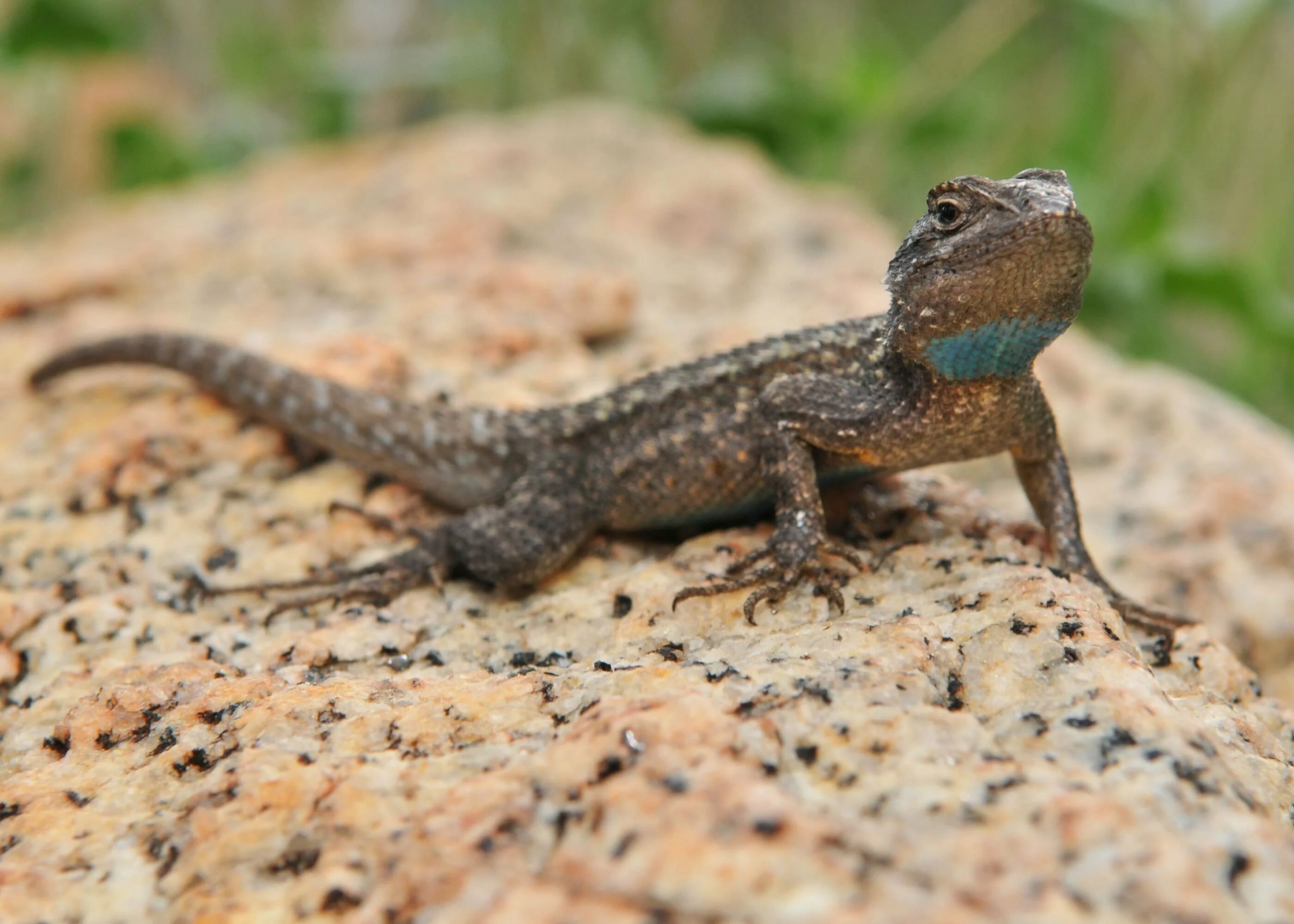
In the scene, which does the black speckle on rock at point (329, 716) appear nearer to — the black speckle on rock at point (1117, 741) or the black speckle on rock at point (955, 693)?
the black speckle on rock at point (955, 693)

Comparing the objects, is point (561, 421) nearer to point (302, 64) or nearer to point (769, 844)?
point (769, 844)

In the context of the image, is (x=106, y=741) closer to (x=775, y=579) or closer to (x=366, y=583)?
(x=366, y=583)

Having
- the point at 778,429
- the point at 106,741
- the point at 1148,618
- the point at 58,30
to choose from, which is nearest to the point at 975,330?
the point at 778,429

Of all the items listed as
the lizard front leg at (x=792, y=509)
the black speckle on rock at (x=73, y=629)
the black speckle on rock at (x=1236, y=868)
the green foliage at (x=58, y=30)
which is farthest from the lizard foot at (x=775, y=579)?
the green foliage at (x=58, y=30)

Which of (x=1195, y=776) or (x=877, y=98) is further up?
(x=877, y=98)

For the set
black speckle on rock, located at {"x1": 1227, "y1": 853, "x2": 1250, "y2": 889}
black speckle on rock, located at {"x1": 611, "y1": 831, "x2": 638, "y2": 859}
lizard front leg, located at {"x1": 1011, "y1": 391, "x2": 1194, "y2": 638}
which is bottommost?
black speckle on rock, located at {"x1": 611, "y1": 831, "x2": 638, "y2": 859}

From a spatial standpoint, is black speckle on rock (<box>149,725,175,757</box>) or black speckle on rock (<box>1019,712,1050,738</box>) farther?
black speckle on rock (<box>149,725,175,757</box>)

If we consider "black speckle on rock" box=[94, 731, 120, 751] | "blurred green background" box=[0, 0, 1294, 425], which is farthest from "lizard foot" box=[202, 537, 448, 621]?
"blurred green background" box=[0, 0, 1294, 425]

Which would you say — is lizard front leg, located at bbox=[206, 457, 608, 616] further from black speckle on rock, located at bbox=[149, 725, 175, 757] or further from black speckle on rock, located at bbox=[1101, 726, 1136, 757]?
black speckle on rock, located at bbox=[1101, 726, 1136, 757]

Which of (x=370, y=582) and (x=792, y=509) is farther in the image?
(x=370, y=582)
